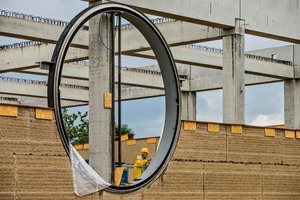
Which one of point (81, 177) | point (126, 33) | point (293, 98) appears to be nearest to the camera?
point (81, 177)

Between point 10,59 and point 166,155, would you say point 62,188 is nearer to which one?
point 166,155

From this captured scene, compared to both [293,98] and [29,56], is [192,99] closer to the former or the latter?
[293,98]

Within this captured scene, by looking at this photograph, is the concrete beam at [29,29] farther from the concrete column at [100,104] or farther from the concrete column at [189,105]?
the concrete column at [189,105]

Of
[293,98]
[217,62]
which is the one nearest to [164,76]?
[217,62]

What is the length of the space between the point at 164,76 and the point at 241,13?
1339 cm

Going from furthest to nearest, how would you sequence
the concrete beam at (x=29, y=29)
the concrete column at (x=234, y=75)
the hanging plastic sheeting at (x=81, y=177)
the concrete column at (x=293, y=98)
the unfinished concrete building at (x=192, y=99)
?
the concrete column at (x=293, y=98) → the concrete column at (x=234, y=75) → the concrete beam at (x=29, y=29) → the hanging plastic sheeting at (x=81, y=177) → the unfinished concrete building at (x=192, y=99)

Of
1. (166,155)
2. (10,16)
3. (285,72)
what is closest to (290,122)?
(285,72)

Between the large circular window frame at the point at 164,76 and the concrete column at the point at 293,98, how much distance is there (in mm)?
25838

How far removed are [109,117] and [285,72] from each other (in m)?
23.9

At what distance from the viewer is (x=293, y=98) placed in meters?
47.7

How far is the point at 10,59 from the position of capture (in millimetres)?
41938

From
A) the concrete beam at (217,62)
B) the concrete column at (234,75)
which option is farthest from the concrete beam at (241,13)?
the concrete beam at (217,62)

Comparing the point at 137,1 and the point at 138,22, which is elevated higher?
the point at 137,1

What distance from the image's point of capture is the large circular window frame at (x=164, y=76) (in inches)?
719
